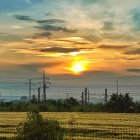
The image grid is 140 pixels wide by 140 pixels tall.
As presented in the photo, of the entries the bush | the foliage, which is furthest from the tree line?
the bush

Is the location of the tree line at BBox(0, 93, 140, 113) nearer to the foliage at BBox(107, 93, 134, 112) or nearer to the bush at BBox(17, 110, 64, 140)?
the foliage at BBox(107, 93, 134, 112)

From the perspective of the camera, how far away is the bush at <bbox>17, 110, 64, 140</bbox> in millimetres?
24375

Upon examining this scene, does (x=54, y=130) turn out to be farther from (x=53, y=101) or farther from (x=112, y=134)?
(x=53, y=101)

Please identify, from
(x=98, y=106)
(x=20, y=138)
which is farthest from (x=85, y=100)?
(x=20, y=138)

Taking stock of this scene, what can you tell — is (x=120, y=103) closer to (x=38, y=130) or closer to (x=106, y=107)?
(x=106, y=107)

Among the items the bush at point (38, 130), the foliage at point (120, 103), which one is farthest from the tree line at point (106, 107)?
the bush at point (38, 130)

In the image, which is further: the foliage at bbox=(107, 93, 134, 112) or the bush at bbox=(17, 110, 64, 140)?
the foliage at bbox=(107, 93, 134, 112)

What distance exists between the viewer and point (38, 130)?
79.8 feet

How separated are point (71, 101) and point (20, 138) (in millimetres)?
64426

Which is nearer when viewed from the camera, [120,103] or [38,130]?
[38,130]

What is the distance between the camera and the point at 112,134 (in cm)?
3225

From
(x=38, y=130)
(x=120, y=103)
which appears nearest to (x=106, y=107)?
(x=120, y=103)

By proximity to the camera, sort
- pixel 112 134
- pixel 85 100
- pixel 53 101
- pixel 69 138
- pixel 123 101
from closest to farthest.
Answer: pixel 69 138 → pixel 112 134 → pixel 123 101 → pixel 53 101 → pixel 85 100

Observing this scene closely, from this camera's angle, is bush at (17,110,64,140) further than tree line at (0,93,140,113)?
No
